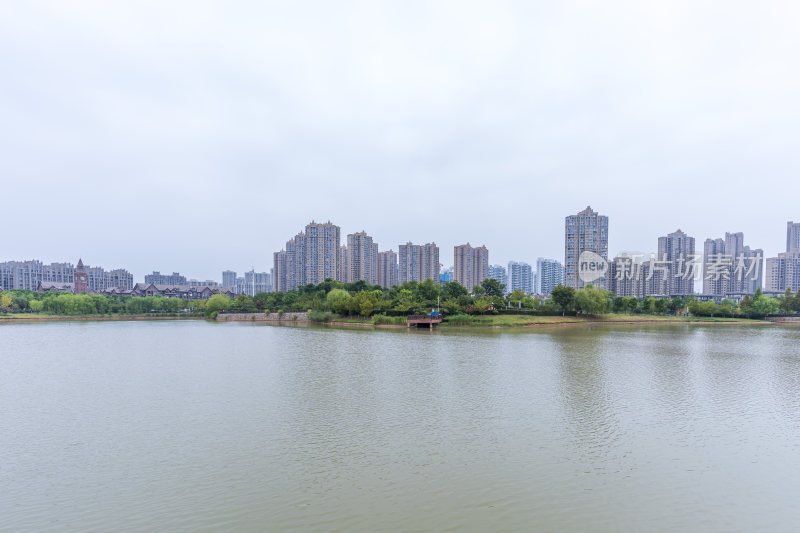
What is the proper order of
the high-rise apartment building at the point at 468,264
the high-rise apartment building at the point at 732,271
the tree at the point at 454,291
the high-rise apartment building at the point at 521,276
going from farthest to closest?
1. the high-rise apartment building at the point at 521,276
2. the high-rise apartment building at the point at 468,264
3. the high-rise apartment building at the point at 732,271
4. the tree at the point at 454,291

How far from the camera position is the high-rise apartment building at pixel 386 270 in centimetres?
10700

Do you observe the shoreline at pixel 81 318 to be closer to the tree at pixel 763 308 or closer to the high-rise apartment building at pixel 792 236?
the tree at pixel 763 308

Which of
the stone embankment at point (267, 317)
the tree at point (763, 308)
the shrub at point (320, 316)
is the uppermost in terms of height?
the tree at point (763, 308)

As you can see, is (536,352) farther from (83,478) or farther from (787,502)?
(83,478)

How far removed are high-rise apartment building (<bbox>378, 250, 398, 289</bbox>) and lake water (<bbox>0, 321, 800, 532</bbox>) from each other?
88.0 m

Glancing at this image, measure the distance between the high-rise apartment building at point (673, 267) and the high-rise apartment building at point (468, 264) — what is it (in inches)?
1618

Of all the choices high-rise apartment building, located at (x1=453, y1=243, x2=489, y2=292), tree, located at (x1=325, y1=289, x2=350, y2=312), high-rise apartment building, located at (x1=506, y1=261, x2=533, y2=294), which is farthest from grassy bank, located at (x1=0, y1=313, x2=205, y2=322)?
high-rise apartment building, located at (x1=506, y1=261, x2=533, y2=294)

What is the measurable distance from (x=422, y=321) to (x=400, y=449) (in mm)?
33818

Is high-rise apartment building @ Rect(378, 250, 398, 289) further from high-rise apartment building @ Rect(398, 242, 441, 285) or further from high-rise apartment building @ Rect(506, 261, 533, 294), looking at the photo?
high-rise apartment building @ Rect(506, 261, 533, 294)

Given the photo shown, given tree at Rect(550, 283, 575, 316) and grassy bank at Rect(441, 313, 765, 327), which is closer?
grassy bank at Rect(441, 313, 765, 327)

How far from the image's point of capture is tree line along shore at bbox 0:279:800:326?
156 ft

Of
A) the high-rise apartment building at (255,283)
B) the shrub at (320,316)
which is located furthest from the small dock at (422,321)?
the high-rise apartment building at (255,283)

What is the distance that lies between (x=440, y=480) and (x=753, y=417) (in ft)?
32.9

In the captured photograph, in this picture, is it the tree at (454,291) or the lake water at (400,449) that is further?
the tree at (454,291)
